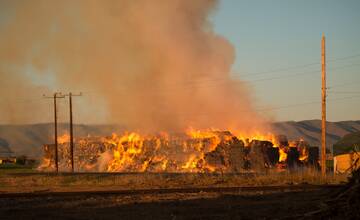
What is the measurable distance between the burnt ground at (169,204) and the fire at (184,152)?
1258 inches

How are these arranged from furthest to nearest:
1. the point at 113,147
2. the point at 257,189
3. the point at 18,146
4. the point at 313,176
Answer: the point at 18,146 < the point at 113,147 < the point at 313,176 < the point at 257,189

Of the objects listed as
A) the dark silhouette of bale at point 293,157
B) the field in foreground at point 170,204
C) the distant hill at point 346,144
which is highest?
the distant hill at point 346,144

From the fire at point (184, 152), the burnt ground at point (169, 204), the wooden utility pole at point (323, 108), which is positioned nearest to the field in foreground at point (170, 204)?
the burnt ground at point (169, 204)

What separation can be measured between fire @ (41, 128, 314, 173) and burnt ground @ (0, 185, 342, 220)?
3196 centimetres

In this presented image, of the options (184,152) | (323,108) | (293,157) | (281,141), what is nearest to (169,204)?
(323,108)

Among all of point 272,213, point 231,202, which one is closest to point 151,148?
point 231,202

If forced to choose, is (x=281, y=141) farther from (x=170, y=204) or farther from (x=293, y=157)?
(x=170, y=204)

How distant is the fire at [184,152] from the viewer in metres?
58.2

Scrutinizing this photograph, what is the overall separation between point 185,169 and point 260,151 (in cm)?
890

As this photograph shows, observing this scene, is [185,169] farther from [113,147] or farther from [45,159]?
[45,159]

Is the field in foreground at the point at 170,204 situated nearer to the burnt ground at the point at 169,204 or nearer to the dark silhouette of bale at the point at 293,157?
the burnt ground at the point at 169,204

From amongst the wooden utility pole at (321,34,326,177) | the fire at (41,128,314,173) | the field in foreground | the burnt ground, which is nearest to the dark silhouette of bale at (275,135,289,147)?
the fire at (41,128,314,173)

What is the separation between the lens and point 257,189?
25938mm

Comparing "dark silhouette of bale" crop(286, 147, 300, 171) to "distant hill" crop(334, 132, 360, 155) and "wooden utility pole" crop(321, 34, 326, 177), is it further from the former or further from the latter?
"wooden utility pole" crop(321, 34, 326, 177)
